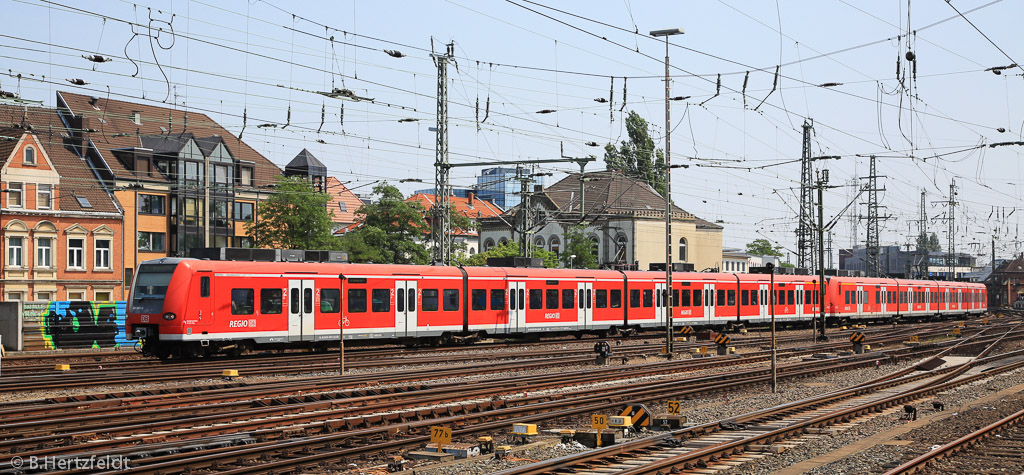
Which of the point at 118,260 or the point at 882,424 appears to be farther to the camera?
the point at 118,260

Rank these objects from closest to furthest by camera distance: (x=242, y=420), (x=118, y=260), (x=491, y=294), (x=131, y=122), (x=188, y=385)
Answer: (x=242, y=420)
(x=188, y=385)
(x=491, y=294)
(x=118, y=260)
(x=131, y=122)

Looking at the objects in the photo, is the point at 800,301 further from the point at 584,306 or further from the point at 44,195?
the point at 44,195

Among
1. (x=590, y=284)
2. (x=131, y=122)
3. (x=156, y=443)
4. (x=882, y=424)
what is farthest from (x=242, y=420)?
(x=131, y=122)

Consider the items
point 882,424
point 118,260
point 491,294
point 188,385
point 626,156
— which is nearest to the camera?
point 882,424

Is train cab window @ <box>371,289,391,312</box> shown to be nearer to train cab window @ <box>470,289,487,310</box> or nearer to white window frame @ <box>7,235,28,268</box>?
train cab window @ <box>470,289,487,310</box>

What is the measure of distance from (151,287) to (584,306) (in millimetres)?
19610

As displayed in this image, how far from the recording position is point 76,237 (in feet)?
185

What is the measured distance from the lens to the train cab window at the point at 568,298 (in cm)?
4184

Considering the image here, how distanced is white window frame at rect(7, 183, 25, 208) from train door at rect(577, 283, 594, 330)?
31.4 m

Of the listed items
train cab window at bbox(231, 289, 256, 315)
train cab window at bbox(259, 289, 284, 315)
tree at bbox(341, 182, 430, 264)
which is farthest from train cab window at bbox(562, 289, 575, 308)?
tree at bbox(341, 182, 430, 264)

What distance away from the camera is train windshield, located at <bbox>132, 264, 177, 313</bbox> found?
28.2 meters

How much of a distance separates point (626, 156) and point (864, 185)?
70.9 ft

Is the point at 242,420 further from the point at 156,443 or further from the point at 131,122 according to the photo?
the point at 131,122

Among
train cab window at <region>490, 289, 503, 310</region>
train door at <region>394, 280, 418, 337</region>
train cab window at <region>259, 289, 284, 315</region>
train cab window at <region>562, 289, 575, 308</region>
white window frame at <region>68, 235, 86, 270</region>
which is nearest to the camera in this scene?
train cab window at <region>259, 289, 284, 315</region>
